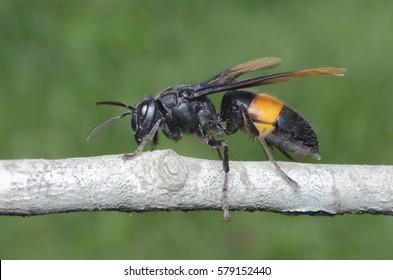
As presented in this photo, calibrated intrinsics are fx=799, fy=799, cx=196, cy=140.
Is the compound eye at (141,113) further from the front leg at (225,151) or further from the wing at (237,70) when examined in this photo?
the wing at (237,70)

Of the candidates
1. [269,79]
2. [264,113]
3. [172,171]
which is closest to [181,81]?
[264,113]

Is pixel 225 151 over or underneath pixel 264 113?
underneath

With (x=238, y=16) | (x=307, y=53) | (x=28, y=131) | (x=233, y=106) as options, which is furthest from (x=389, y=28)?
(x=233, y=106)

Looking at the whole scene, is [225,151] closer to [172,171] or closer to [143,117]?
[143,117]

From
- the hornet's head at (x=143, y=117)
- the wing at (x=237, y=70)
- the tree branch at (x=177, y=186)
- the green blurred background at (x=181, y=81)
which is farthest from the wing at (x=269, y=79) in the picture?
the green blurred background at (x=181, y=81)

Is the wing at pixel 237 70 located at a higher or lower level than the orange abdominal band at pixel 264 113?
higher

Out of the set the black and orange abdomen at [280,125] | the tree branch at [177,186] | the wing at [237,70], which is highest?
the wing at [237,70]

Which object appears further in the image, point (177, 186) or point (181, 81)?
point (181, 81)

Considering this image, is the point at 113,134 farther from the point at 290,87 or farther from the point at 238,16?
the point at 238,16

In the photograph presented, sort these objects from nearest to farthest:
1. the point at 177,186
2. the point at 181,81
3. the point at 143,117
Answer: the point at 177,186 → the point at 143,117 → the point at 181,81
